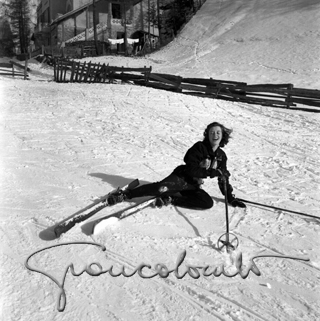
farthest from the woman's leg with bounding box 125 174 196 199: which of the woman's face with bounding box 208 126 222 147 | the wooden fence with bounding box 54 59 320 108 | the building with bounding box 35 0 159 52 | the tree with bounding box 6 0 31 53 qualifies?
the tree with bounding box 6 0 31 53

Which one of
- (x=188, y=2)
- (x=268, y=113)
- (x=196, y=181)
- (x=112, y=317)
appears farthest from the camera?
(x=188, y=2)

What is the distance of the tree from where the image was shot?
52938mm

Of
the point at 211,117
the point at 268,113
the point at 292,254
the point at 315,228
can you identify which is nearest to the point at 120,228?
the point at 292,254

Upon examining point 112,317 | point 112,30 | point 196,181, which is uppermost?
point 112,30

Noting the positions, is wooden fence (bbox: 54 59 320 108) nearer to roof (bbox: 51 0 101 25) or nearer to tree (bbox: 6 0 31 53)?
roof (bbox: 51 0 101 25)

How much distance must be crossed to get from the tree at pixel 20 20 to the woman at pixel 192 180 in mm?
53971

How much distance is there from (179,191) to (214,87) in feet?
39.3

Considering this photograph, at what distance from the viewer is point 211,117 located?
11125mm

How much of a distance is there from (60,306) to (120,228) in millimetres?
1372

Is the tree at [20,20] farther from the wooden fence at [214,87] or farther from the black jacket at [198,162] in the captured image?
the black jacket at [198,162]

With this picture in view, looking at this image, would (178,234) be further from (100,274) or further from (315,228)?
(315,228)

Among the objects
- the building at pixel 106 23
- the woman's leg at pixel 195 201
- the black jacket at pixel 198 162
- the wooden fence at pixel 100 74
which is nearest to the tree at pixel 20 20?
the building at pixel 106 23

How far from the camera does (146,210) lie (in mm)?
4453
